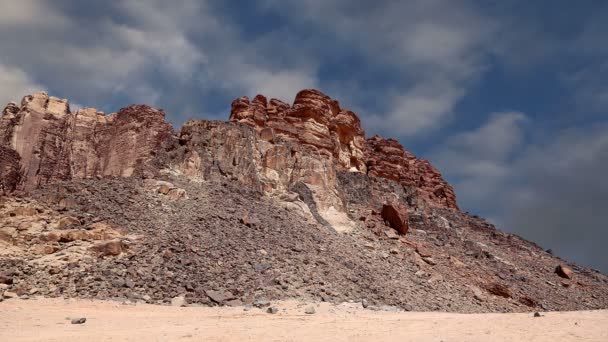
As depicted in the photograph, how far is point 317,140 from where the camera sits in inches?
1873

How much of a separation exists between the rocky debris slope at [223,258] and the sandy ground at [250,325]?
1.50 metres

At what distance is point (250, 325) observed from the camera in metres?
12.0

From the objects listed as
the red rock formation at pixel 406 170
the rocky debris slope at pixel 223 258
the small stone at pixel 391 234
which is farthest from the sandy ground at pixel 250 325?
the red rock formation at pixel 406 170

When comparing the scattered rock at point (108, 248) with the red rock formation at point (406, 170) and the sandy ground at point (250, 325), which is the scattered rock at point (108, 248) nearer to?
the sandy ground at point (250, 325)

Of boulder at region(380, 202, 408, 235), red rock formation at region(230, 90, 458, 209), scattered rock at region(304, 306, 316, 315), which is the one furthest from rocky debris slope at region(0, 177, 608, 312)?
red rock formation at region(230, 90, 458, 209)

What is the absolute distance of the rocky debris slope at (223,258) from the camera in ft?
54.6

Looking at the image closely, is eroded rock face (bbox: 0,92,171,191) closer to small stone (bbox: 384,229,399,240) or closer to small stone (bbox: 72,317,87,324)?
small stone (bbox: 384,229,399,240)

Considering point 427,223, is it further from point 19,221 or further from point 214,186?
point 19,221

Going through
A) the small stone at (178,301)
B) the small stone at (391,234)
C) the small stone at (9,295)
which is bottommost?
the small stone at (9,295)

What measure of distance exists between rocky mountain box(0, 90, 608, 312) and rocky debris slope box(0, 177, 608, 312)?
7cm

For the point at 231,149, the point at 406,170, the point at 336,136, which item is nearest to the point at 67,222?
the point at 231,149

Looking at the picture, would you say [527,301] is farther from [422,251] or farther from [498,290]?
[422,251]

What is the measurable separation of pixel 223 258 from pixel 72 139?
4022cm

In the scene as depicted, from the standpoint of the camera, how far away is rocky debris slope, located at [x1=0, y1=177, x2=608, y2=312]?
54.6ft
